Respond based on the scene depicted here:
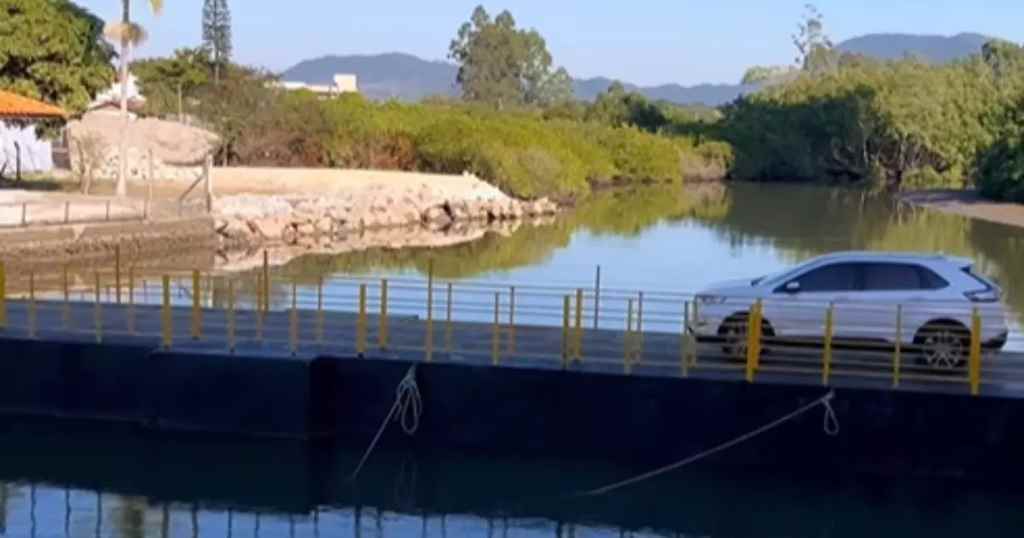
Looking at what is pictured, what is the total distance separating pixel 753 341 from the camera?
19.0 meters

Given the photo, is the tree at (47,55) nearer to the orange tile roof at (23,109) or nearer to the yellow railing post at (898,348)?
the orange tile roof at (23,109)

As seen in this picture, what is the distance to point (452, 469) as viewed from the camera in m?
20.1

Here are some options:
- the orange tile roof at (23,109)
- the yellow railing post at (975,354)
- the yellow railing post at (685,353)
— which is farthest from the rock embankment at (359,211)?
the yellow railing post at (975,354)

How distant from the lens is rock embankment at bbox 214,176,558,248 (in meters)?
54.4

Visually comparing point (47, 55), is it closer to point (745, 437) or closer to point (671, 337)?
point (671, 337)

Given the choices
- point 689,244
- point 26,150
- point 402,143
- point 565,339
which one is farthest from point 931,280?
point 402,143

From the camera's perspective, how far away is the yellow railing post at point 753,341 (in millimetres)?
18906

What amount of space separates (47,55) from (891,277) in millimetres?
43811

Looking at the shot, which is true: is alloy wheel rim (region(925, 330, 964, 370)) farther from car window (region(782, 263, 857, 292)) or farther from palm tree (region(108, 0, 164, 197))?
palm tree (region(108, 0, 164, 197))

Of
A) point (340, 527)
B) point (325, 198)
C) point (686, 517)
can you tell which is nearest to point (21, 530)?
point (340, 527)

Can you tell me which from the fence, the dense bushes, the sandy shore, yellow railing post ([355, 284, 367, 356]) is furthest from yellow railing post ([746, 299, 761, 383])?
the dense bushes

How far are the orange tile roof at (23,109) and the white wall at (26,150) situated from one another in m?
7.48

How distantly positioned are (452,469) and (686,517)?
11.3 ft

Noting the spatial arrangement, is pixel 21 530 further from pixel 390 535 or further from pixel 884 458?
pixel 884 458
